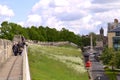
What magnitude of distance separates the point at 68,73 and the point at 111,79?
48495 millimetres

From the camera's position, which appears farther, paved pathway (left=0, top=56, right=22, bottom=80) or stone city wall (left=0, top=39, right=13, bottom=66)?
stone city wall (left=0, top=39, right=13, bottom=66)

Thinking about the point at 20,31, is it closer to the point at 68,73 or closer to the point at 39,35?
the point at 39,35

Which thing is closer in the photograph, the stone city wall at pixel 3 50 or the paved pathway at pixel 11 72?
the paved pathway at pixel 11 72

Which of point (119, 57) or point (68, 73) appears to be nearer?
point (68, 73)

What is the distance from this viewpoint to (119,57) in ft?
369

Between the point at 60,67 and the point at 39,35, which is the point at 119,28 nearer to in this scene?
the point at 39,35

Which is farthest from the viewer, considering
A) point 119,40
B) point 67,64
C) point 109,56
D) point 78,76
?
point 119,40

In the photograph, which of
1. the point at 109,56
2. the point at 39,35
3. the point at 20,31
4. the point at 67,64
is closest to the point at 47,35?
the point at 39,35

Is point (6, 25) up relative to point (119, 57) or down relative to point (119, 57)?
up

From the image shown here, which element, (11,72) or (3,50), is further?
(3,50)

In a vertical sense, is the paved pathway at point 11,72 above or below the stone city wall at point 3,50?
below

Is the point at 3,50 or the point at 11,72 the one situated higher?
the point at 3,50

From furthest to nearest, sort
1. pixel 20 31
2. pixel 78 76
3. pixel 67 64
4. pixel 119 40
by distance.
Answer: pixel 119 40
pixel 20 31
pixel 67 64
pixel 78 76

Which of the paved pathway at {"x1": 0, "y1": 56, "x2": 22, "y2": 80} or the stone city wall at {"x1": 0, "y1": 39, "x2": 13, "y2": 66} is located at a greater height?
the stone city wall at {"x1": 0, "y1": 39, "x2": 13, "y2": 66}
